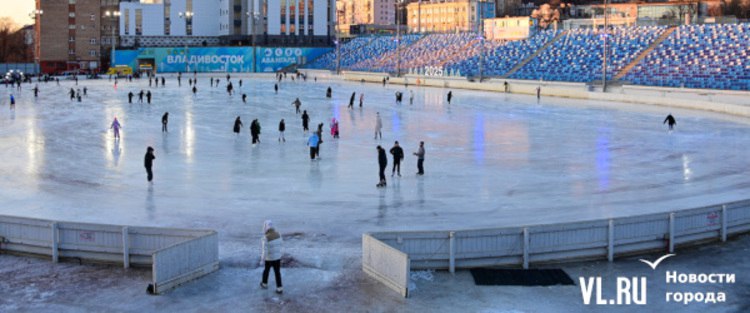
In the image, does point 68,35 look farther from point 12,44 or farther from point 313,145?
point 313,145

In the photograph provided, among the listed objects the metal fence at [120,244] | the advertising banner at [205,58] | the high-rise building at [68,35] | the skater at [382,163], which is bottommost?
the metal fence at [120,244]

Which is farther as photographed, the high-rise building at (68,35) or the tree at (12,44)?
the tree at (12,44)

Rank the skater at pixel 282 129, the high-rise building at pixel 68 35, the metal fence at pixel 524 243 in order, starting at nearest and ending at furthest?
the metal fence at pixel 524 243
the skater at pixel 282 129
the high-rise building at pixel 68 35

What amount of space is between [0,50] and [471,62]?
107 meters

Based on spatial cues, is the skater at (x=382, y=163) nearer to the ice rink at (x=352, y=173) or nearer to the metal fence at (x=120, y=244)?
the ice rink at (x=352, y=173)

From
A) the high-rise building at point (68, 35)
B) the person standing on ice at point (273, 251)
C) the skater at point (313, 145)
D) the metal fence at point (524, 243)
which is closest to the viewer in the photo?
the person standing on ice at point (273, 251)

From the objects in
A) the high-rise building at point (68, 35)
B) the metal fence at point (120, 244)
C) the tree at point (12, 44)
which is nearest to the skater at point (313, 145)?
the metal fence at point (120, 244)

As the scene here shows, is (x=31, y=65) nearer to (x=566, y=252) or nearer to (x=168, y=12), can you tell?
(x=168, y=12)

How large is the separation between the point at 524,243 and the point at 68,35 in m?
126

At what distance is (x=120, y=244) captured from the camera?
46.5ft

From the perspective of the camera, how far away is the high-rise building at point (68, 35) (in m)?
126

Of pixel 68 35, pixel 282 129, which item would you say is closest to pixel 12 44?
pixel 68 35

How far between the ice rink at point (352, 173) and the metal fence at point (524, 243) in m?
1.05

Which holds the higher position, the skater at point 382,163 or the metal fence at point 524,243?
the skater at point 382,163
